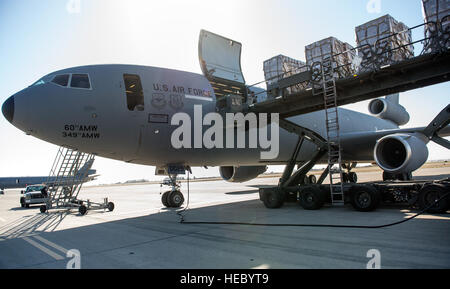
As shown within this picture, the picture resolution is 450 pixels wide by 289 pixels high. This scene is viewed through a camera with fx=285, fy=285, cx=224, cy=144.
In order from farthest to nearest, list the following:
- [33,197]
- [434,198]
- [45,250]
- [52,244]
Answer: [33,197]
[434,198]
[52,244]
[45,250]

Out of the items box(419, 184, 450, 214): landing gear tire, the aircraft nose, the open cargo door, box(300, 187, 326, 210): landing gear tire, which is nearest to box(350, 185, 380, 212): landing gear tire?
box(300, 187, 326, 210): landing gear tire

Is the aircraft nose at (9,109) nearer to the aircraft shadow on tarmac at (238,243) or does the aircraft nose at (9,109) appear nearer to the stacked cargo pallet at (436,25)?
the aircraft shadow on tarmac at (238,243)

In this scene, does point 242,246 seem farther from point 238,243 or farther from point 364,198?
point 364,198

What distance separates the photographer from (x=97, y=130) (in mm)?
8023

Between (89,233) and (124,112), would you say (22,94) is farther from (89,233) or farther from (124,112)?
(89,233)

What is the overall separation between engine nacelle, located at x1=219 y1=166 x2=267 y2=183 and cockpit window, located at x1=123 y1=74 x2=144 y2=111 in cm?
666

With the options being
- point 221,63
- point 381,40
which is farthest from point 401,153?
point 221,63

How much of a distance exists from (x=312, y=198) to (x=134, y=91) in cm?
641

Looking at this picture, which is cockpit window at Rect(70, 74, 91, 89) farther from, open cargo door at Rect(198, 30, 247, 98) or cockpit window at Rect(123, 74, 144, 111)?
open cargo door at Rect(198, 30, 247, 98)

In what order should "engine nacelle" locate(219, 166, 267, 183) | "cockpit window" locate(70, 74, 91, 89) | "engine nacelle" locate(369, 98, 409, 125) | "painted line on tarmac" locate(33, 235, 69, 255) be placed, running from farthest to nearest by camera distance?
1. "engine nacelle" locate(369, 98, 409, 125)
2. "engine nacelle" locate(219, 166, 267, 183)
3. "cockpit window" locate(70, 74, 91, 89)
4. "painted line on tarmac" locate(33, 235, 69, 255)

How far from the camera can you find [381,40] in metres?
8.40

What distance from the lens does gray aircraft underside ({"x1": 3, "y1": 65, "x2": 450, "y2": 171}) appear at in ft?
24.6
